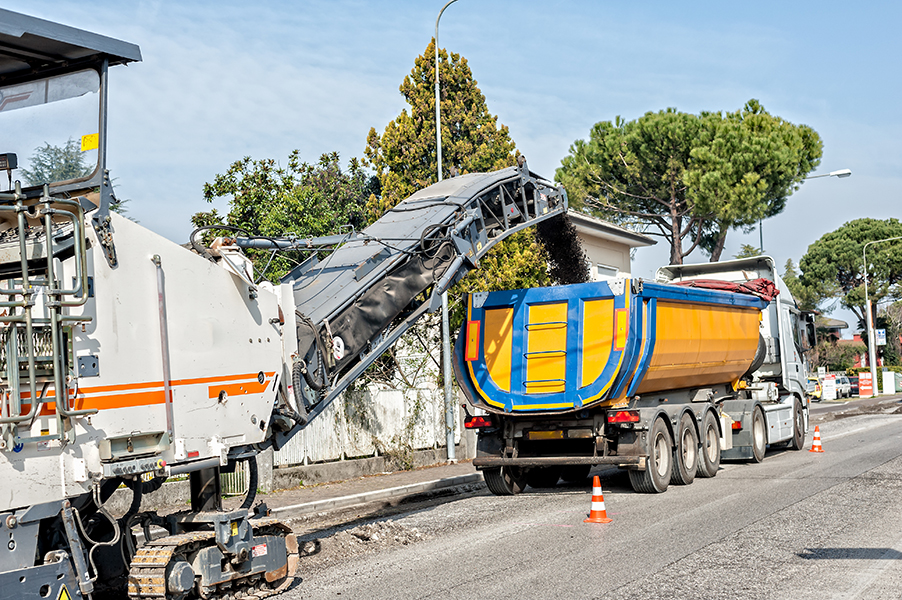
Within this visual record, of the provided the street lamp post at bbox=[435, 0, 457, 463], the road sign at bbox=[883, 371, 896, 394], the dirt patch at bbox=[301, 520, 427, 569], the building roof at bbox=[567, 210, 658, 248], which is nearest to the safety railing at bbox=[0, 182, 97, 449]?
the dirt patch at bbox=[301, 520, 427, 569]

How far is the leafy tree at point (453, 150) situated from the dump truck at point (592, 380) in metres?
5.05

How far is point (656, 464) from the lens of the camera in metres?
12.4

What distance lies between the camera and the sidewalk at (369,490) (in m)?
12.4

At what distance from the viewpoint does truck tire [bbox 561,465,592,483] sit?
14422 millimetres

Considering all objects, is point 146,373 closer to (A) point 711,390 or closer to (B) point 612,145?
(A) point 711,390

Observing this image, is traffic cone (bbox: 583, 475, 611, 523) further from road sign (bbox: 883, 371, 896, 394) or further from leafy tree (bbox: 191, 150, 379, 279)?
road sign (bbox: 883, 371, 896, 394)

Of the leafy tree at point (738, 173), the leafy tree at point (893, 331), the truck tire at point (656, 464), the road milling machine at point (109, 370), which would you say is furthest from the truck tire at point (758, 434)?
the leafy tree at point (893, 331)

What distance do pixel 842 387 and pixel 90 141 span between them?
1874 inches

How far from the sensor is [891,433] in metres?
21.4

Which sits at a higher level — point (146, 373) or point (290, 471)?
point (146, 373)

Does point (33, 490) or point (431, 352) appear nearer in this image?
point (33, 490)

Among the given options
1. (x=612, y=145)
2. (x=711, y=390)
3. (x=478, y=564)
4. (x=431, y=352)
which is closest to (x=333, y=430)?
→ (x=431, y=352)

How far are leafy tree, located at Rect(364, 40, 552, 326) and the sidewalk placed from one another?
4.37 meters

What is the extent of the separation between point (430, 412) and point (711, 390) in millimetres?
5792
